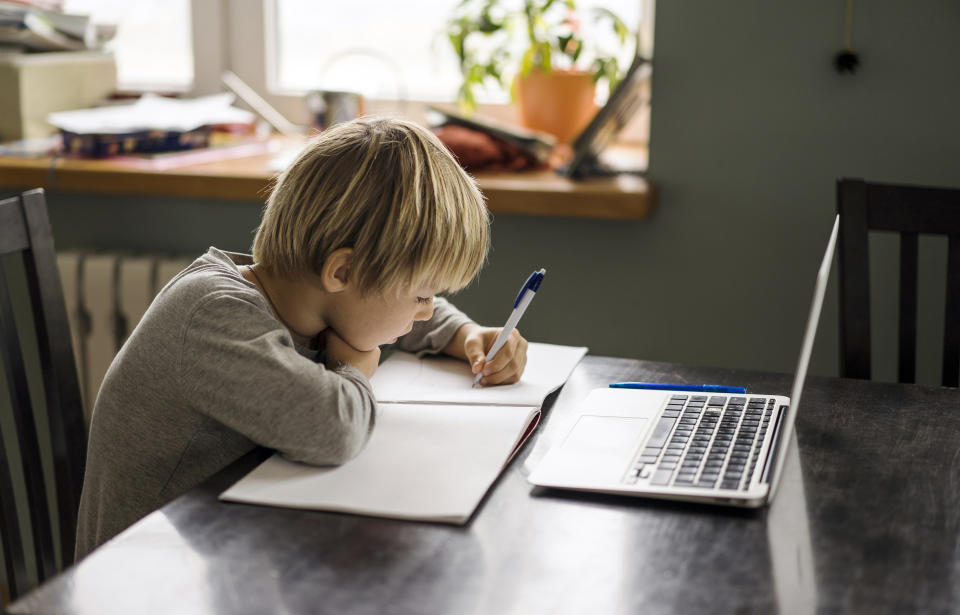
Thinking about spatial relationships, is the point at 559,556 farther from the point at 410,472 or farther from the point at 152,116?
the point at 152,116

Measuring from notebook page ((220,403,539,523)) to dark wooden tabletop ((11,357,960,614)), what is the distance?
0.02 metres

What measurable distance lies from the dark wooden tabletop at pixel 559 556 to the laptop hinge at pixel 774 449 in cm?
2

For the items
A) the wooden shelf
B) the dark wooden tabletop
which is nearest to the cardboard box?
the wooden shelf

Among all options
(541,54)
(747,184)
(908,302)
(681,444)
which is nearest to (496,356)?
(681,444)

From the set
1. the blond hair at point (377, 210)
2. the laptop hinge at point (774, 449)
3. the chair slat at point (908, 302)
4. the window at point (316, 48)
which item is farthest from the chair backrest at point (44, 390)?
the window at point (316, 48)

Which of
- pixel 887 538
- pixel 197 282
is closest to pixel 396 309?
pixel 197 282

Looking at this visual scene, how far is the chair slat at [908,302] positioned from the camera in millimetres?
1325

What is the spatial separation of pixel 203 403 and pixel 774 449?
52cm

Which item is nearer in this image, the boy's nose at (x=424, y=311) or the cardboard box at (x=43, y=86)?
the boy's nose at (x=424, y=311)

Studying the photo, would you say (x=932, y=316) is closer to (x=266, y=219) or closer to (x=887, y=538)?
(x=887, y=538)

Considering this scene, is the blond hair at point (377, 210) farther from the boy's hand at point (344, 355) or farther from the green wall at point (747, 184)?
the green wall at point (747, 184)

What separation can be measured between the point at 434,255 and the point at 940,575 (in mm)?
522

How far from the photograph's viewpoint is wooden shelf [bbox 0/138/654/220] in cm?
178

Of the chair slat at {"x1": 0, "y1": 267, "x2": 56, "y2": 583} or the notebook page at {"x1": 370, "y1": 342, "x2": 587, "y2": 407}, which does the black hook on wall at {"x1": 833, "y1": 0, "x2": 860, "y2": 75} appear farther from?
the chair slat at {"x1": 0, "y1": 267, "x2": 56, "y2": 583}
